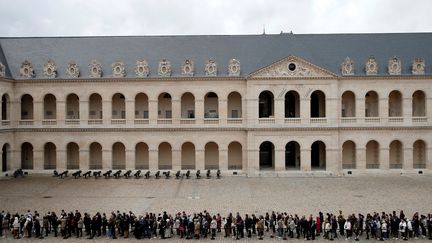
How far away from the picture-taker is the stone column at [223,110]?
49.8 metres

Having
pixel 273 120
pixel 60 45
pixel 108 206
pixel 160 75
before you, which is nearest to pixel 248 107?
pixel 273 120

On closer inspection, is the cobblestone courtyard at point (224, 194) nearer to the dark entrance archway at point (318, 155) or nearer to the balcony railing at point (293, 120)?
the dark entrance archway at point (318, 155)

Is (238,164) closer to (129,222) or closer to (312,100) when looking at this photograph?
(312,100)

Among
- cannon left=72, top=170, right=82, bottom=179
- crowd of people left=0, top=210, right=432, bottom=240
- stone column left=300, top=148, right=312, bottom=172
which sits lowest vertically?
crowd of people left=0, top=210, right=432, bottom=240

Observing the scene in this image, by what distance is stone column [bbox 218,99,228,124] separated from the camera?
49750mm

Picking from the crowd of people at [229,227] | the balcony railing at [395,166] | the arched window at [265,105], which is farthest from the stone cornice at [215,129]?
the crowd of people at [229,227]

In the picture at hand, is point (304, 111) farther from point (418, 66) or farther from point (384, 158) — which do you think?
point (418, 66)

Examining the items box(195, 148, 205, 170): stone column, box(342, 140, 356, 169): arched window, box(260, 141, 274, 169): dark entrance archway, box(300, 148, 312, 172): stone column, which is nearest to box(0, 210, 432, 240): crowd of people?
box(300, 148, 312, 172): stone column

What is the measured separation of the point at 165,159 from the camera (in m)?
52.0

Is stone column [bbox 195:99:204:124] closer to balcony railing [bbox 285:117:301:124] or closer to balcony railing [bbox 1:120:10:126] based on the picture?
balcony railing [bbox 285:117:301:124]

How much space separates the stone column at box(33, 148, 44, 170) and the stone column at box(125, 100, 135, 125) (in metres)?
10.4

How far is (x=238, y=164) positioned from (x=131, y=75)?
15930mm

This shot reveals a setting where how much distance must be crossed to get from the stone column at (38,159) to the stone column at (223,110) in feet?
67.1

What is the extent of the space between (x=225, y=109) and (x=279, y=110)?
5969mm
